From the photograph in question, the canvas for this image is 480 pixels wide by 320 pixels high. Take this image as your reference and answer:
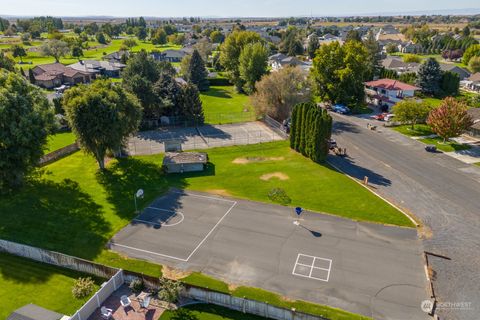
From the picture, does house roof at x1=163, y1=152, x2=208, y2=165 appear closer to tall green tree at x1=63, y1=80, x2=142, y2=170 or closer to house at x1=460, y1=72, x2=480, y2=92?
tall green tree at x1=63, y1=80, x2=142, y2=170

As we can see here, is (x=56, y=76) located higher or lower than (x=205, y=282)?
higher

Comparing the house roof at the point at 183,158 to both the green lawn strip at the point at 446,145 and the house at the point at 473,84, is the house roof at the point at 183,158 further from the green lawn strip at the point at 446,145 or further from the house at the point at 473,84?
the house at the point at 473,84

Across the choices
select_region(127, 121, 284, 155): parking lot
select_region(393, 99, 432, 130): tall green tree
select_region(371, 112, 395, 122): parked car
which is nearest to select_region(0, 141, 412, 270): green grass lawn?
select_region(127, 121, 284, 155): parking lot

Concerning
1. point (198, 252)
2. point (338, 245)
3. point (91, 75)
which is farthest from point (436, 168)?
point (91, 75)

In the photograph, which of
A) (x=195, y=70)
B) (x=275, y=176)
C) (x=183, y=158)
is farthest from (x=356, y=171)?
(x=195, y=70)

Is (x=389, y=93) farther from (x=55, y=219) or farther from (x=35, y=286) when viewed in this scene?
(x=35, y=286)

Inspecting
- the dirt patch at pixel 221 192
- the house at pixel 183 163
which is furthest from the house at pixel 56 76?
the dirt patch at pixel 221 192

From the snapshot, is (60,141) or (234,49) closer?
(60,141)
